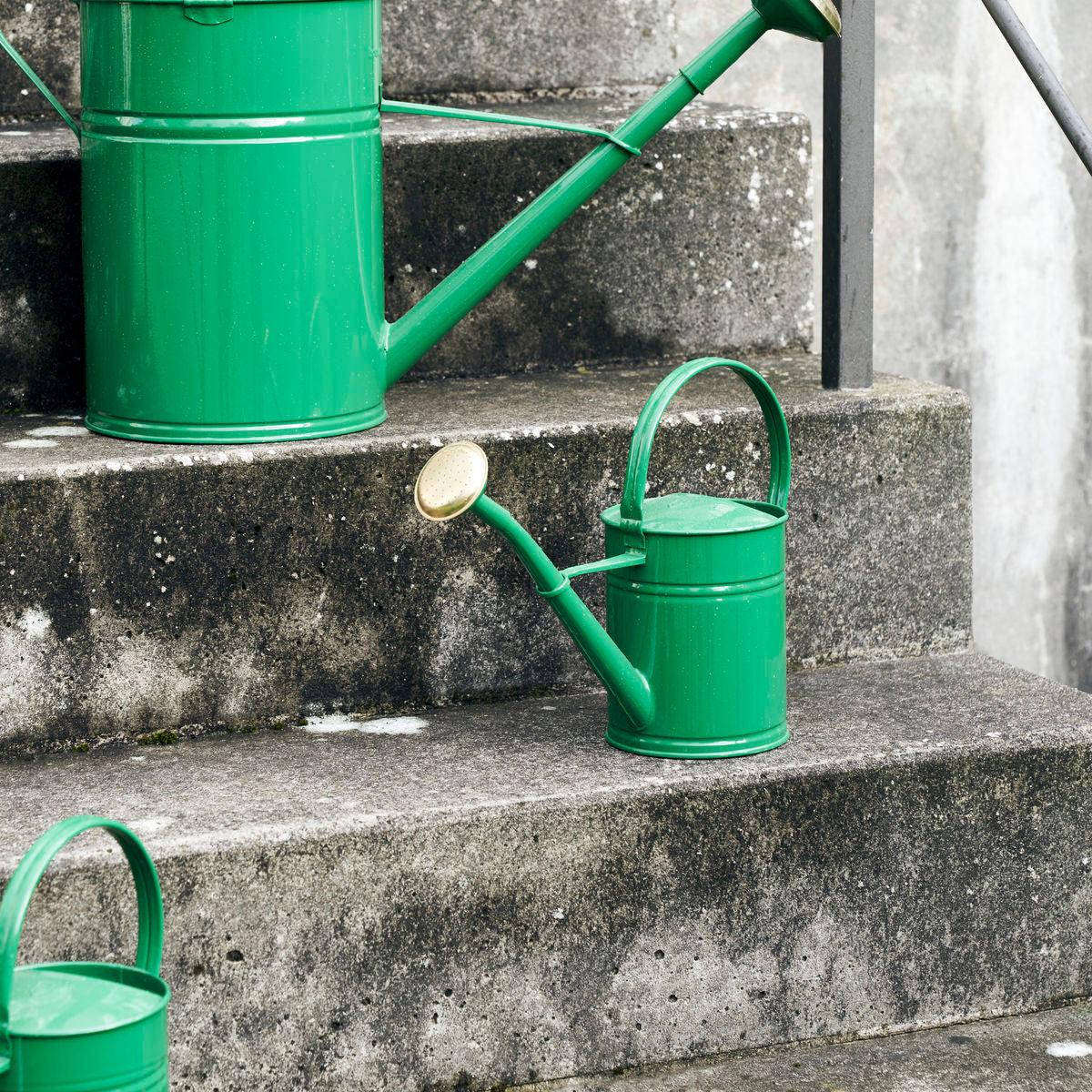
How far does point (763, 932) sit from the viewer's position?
5.56 ft

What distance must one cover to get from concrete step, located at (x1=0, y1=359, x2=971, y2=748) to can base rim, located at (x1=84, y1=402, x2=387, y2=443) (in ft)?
0.07

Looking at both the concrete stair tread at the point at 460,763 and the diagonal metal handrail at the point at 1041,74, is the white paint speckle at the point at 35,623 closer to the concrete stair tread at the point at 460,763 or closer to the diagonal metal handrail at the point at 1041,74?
the concrete stair tread at the point at 460,763

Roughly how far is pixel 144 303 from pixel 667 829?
0.74 metres

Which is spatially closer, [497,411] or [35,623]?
[35,623]

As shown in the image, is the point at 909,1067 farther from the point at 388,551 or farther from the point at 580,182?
the point at 580,182

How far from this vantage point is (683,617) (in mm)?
1656

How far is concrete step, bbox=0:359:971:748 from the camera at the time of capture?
1.73 meters

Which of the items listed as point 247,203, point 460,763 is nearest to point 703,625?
point 460,763

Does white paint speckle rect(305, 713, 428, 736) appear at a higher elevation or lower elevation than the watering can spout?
lower

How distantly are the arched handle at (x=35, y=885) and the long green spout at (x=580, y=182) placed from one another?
77 centimetres

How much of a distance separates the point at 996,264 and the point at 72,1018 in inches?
106

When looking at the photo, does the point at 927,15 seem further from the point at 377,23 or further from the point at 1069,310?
the point at 377,23

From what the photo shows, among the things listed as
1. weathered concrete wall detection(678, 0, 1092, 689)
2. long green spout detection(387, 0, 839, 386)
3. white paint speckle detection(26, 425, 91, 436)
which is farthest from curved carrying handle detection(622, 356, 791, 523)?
weathered concrete wall detection(678, 0, 1092, 689)

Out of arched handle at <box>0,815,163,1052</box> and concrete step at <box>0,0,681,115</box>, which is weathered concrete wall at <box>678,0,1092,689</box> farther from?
arched handle at <box>0,815,163,1052</box>
